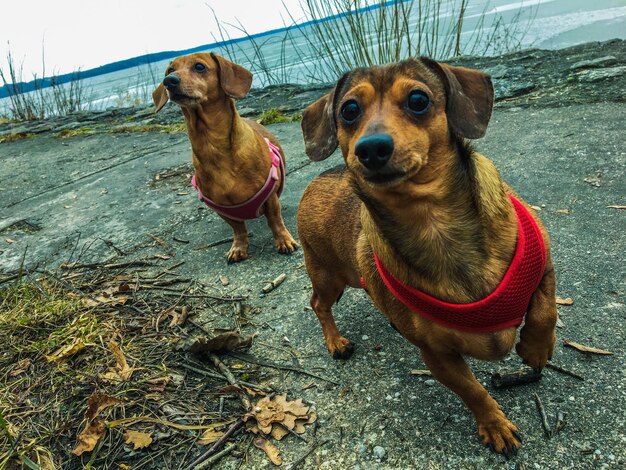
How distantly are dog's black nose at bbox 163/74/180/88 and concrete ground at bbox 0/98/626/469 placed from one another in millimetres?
1285

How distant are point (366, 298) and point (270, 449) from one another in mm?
1188

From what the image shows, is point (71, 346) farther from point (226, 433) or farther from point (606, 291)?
point (606, 291)

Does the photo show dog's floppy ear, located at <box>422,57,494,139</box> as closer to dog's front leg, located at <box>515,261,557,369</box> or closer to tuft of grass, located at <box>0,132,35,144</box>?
dog's front leg, located at <box>515,261,557,369</box>

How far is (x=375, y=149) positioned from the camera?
1620 millimetres

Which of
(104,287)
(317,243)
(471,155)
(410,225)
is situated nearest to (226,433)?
(317,243)

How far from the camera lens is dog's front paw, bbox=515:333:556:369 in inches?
73.6

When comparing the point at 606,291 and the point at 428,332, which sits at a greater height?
the point at 428,332

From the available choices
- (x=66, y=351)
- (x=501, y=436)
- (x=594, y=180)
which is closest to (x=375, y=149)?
(x=501, y=436)

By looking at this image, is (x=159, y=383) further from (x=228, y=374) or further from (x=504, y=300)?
(x=504, y=300)

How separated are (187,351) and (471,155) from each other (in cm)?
176

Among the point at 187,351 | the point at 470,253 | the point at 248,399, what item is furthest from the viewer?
the point at 187,351

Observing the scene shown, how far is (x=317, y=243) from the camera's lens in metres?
2.59

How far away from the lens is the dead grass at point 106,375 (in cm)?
215

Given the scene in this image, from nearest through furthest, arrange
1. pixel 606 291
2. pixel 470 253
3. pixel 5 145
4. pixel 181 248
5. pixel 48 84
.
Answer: pixel 470 253 < pixel 606 291 < pixel 181 248 < pixel 5 145 < pixel 48 84
